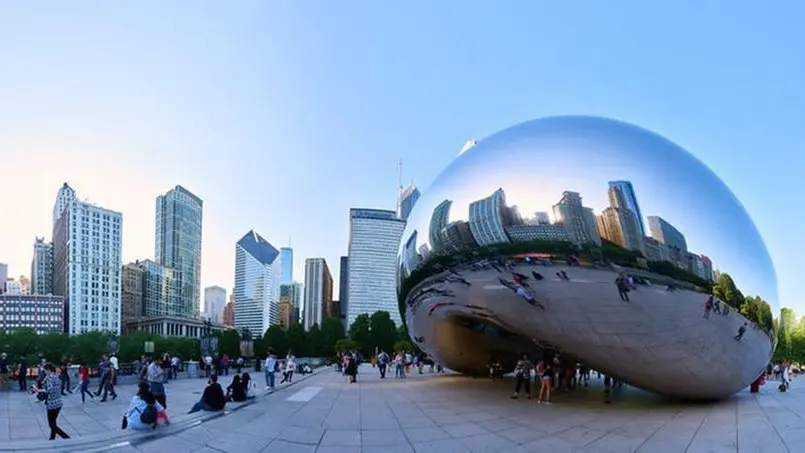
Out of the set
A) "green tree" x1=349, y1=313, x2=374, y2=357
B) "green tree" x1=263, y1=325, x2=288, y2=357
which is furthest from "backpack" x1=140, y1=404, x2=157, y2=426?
"green tree" x1=263, y1=325, x2=288, y2=357

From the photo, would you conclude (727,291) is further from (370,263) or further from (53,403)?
(370,263)

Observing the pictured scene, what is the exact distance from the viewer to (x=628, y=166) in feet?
36.0

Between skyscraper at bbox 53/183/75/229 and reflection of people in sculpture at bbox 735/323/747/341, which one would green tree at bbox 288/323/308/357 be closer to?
reflection of people in sculpture at bbox 735/323/747/341

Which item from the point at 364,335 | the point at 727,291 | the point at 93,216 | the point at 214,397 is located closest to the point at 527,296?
the point at 727,291

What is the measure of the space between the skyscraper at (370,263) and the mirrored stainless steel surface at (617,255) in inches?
5937

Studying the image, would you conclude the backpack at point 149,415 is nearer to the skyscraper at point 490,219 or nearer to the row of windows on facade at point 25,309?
the skyscraper at point 490,219

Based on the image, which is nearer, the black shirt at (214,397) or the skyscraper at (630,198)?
the skyscraper at (630,198)

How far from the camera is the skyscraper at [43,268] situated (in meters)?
193

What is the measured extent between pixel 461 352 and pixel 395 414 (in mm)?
7645

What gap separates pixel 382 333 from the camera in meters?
85.3

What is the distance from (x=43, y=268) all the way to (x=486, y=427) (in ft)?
733

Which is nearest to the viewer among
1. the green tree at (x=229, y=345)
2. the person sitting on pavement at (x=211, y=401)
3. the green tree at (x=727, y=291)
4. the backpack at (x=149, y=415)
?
the backpack at (x=149, y=415)

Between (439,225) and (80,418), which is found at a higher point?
(439,225)

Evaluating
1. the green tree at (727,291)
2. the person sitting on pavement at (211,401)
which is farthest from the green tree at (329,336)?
the green tree at (727,291)
